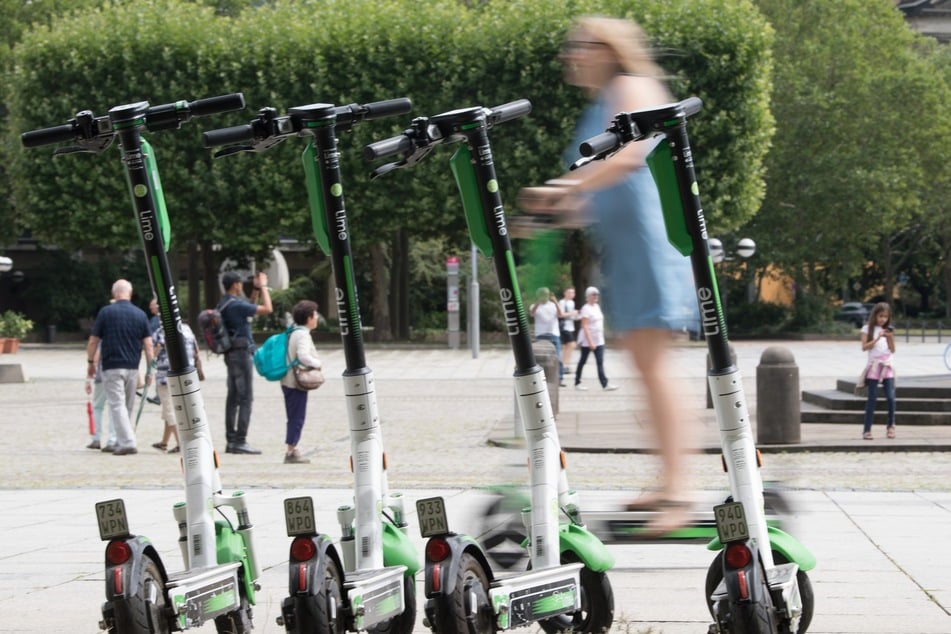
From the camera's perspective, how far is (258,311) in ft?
48.2

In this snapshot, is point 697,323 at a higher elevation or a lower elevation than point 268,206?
higher

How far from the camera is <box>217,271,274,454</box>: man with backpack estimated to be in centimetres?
1488

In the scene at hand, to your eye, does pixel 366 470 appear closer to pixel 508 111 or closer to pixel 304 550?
pixel 304 550

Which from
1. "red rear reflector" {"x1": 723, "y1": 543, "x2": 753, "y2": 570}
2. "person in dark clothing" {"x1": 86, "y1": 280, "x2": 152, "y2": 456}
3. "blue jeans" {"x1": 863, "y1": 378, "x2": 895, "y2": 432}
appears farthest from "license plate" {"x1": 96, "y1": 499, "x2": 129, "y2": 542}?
"blue jeans" {"x1": 863, "y1": 378, "x2": 895, "y2": 432}

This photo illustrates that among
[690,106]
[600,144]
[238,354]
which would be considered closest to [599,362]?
[238,354]

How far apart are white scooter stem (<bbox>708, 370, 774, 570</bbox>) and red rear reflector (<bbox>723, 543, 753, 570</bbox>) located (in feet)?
0.72

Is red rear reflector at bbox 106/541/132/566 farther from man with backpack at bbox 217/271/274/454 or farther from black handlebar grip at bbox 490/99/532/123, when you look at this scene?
man with backpack at bbox 217/271/274/454

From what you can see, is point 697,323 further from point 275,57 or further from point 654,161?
point 275,57

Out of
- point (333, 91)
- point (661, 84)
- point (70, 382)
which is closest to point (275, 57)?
point (333, 91)

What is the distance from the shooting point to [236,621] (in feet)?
14.6

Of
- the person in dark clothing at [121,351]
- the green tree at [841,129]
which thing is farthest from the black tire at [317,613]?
the green tree at [841,129]

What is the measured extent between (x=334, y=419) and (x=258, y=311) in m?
4.88

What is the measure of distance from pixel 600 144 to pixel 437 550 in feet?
4.06

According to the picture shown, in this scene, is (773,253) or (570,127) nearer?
(570,127)
